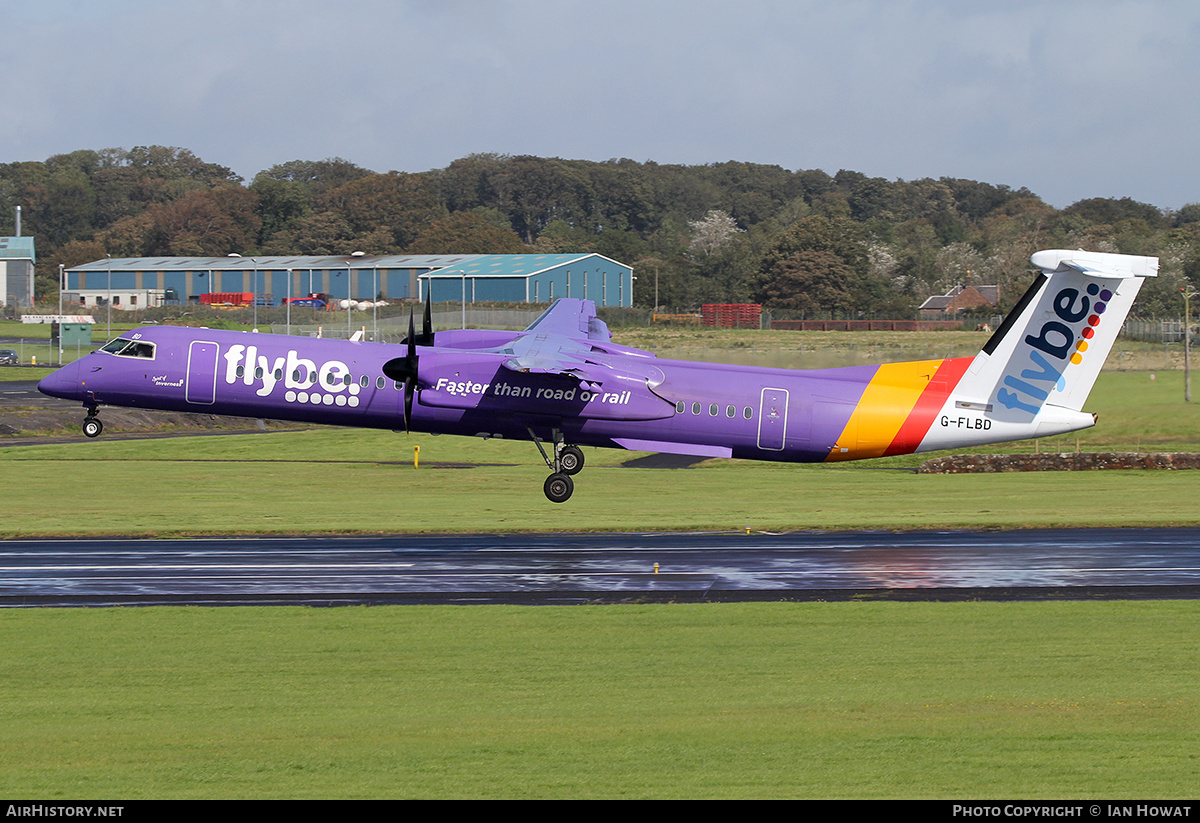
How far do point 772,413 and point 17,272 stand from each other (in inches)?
7231

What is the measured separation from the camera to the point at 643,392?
30609 millimetres

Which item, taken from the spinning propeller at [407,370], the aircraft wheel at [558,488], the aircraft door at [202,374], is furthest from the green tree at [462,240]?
the spinning propeller at [407,370]

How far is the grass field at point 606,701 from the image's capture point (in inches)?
634

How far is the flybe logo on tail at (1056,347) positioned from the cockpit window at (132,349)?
22782 mm

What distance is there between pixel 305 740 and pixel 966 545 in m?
24.4

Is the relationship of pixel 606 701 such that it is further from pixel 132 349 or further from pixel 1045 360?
pixel 132 349

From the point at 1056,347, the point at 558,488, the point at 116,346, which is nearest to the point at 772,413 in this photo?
the point at 558,488

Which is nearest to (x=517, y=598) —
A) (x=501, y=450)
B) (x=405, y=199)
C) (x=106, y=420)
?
(x=501, y=450)

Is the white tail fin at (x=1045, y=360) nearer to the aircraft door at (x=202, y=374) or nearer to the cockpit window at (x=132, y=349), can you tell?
the aircraft door at (x=202, y=374)

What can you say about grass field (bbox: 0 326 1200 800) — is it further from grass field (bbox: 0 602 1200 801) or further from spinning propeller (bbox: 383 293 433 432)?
spinning propeller (bbox: 383 293 433 432)

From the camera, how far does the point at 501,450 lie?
67.2m

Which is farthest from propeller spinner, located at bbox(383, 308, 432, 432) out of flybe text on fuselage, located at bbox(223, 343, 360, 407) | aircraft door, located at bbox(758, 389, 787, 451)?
aircraft door, located at bbox(758, 389, 787, 451)

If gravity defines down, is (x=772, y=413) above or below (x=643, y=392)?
below

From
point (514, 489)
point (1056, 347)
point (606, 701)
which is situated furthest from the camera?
point (514, 489)
